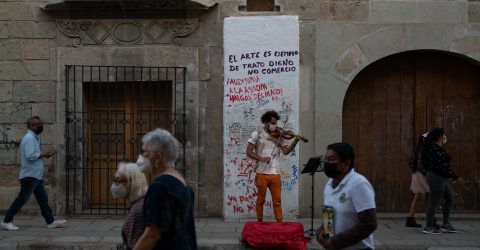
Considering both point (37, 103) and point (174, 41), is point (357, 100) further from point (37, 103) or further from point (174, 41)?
point (37, 103)

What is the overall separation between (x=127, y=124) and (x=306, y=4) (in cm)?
363

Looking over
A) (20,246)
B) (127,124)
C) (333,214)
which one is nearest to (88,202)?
(127,124)

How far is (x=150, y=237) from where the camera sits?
13.4 feet

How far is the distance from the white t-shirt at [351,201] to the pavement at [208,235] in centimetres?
450

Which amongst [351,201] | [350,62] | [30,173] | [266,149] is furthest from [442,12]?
[351,201]

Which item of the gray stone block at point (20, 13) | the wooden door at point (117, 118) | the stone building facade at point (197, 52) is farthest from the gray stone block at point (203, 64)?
the gray stone block at point (20, 13)

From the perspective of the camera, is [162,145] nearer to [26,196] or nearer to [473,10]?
[26,196]

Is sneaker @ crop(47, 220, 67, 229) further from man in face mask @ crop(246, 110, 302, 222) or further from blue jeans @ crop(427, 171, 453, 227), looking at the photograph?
blue jeans @ crop(427, 171, 453, 227)

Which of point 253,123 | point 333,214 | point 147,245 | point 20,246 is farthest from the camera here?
point 253,123

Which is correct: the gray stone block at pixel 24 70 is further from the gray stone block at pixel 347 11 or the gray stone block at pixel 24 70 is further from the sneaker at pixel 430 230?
the sneaker at pixel 430 230

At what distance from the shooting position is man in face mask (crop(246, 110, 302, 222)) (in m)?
9.84

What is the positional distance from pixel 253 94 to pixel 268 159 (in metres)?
1.65

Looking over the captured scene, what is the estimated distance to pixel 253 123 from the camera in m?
11.1

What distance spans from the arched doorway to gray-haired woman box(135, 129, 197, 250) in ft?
25.2
